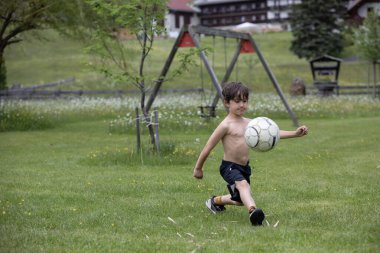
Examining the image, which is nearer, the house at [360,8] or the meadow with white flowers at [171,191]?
the meadow with white flowers at [171,191]

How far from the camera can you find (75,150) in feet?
49.0

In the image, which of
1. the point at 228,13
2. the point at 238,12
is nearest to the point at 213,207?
the point at 238,12

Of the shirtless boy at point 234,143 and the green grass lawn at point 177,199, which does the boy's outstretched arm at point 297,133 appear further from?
the green grass lawn at point 177,199

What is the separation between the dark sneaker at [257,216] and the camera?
20.8ft

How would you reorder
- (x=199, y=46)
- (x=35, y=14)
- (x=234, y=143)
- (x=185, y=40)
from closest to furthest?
1. (x=234, y=143)
2. (x=199, y=46)
3. (x=185, y=40)
4. (x=35, y=14)

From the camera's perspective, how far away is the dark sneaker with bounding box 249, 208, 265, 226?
6352 millimetres

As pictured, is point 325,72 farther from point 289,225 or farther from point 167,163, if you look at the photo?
point 289,225

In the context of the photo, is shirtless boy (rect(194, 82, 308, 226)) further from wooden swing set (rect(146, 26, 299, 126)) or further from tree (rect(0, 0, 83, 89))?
tree (rect(0, 0, 83, 89))

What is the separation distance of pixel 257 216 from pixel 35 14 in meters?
17.1

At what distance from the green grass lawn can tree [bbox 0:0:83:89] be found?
21.7ft

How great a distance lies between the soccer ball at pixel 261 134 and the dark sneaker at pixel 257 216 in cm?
85

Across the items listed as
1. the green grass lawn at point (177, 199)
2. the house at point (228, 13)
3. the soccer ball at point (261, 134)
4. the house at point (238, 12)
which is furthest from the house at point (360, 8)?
the soccer ball at point (261, 134)

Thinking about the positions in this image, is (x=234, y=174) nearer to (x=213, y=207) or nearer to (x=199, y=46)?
(x=213, y=207)

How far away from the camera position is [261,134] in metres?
6.90
